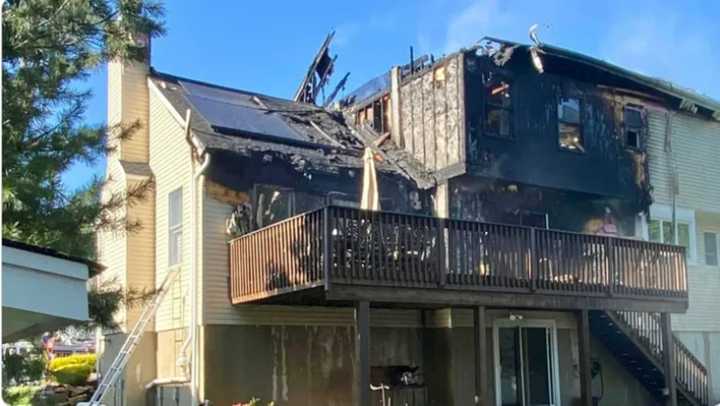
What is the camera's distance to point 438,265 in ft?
43.3

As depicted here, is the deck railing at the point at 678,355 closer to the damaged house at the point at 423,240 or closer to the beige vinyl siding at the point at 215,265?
the damaged house at the point at 423,240

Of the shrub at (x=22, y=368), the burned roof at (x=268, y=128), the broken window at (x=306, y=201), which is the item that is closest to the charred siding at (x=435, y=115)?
the burned roof at (x=268, y=128)

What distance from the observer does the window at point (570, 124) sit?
1820cm

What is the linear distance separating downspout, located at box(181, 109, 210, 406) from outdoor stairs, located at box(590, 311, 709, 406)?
841cm

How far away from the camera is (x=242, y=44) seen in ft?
31.2

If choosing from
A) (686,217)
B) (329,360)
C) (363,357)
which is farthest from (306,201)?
(686,217)

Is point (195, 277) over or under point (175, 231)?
under

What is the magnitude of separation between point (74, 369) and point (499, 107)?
11581 millimetres

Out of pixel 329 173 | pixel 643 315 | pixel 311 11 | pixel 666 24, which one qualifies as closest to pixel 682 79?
pixel 643 315

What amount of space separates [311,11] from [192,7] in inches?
58.8

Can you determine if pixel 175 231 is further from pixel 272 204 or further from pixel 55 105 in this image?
pixel 55 105

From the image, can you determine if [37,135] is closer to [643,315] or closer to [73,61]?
[73,61]

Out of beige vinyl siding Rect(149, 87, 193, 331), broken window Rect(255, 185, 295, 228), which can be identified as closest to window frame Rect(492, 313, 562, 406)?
broken window Rect(255, 185, 295, 228)

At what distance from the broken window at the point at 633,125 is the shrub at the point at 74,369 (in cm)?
1419
